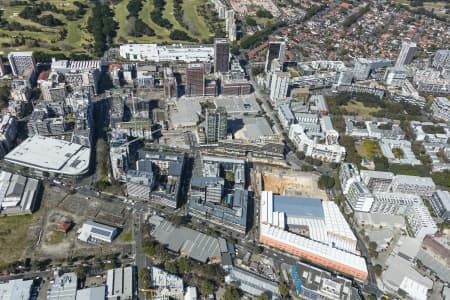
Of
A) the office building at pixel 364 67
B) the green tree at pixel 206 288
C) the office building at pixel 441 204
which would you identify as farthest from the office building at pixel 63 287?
the office building at pixel 364 67

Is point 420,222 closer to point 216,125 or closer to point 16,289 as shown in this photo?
point 216,125

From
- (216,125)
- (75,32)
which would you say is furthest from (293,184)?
(75,32)

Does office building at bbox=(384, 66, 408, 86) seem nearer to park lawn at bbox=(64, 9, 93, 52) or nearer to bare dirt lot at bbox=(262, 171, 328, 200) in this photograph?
bare dirt lot at bbox=(262, 171, 328, 200)

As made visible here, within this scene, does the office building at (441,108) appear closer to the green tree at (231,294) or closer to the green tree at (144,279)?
the green tree at (231,294)

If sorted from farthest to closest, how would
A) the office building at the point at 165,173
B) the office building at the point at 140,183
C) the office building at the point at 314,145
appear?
the office building at the point at 314,145
the office building at the point at 165,173
the office building at the point at 140,183

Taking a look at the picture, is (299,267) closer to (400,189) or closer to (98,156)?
(400,189)

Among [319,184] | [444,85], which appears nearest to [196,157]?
[319,184]
